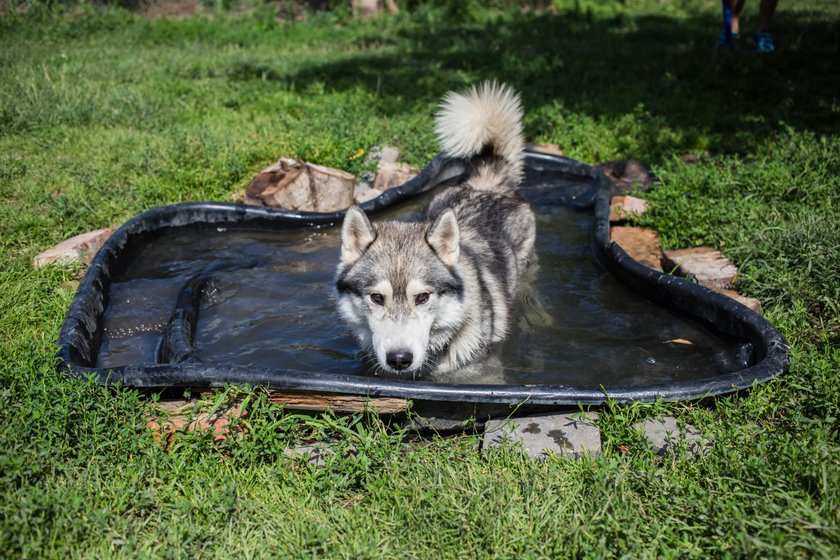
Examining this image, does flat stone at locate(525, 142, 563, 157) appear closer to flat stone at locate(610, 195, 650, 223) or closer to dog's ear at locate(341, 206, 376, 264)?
flat stone at locate(610, 195, 650, 223)

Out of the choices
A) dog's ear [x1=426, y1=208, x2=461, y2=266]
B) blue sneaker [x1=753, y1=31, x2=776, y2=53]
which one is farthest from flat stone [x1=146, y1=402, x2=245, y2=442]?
blue sneaker [x1=753, y1=31, x2=776, y2=53]

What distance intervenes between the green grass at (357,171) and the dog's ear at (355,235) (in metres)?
1.21

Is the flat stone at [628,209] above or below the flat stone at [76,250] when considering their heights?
above

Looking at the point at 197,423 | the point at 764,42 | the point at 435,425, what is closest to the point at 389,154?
the point at 435,425

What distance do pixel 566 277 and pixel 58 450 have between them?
421cm

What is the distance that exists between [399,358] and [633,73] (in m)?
8.08

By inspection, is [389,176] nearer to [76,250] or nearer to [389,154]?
[389,154]

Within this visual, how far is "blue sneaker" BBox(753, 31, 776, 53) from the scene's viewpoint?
9.88m

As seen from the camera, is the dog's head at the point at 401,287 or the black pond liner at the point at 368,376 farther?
the dog's head at the point at 401,287

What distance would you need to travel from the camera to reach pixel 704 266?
17.0 feet

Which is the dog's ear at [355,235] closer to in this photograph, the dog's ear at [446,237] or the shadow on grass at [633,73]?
the dog's ear at [446,237]

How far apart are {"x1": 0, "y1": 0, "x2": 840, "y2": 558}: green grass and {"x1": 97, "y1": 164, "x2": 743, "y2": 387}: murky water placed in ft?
2.00

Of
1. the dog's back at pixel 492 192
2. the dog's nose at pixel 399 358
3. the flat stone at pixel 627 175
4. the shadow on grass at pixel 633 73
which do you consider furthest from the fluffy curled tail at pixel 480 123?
the dog's nose at pixel 399 358

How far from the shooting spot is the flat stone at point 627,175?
7048mm
